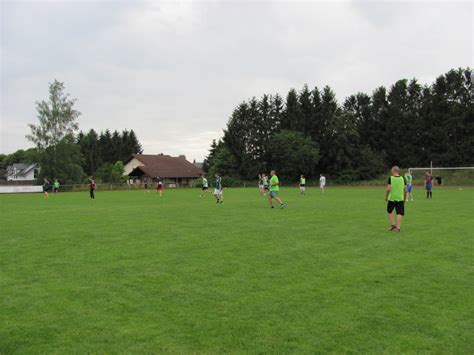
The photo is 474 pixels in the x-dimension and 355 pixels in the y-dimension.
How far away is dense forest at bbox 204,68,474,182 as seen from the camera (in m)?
68.6

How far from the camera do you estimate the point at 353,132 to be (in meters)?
70.8

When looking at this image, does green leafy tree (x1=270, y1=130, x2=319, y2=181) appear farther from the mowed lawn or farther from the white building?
the white building

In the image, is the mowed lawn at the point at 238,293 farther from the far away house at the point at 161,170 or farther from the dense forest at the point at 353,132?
the far away house at the point at 161,170

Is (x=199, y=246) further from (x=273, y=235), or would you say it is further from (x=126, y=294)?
(x=126, y=294)

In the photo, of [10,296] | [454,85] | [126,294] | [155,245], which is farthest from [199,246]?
[454,85]

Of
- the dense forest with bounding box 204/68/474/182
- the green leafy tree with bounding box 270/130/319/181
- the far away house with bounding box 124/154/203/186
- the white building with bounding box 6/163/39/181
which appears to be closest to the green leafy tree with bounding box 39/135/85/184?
the far away house with bounding box 124/154/203/186

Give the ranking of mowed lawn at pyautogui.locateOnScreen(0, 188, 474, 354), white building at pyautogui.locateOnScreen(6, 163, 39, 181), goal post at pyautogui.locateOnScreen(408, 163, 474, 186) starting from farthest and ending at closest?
1. white building at pyautogui.locateOnScreen(6, 163, 39, 181)
2. goal post at pyautogui.locateOnScreen(408, 163, 474, 186)
3. mowed lawn at pyautogui.locateOnScreen(0, 188, 474, 354)

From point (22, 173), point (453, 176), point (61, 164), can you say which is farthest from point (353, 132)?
point (22, 173)

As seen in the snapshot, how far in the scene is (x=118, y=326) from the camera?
4.95 meters

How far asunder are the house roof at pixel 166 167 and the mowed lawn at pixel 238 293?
72729 millimetres

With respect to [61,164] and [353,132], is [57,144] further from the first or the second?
[353,132]

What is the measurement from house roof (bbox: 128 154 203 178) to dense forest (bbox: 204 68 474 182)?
35.8ft

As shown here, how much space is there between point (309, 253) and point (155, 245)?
374cm

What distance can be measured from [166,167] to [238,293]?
83.3 metres
